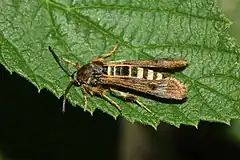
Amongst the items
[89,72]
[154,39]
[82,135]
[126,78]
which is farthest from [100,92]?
[82,135]

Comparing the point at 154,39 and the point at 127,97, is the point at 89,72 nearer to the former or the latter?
the point at 127,97

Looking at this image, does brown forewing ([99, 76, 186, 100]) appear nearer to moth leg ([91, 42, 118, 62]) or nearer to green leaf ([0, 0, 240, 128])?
green leaf ([0, 0, 240, 128])

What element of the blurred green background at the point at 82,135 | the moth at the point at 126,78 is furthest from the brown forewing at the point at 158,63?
the blurred green background at the point at 82,135

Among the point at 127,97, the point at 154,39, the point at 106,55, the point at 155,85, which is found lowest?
the point at 127,97

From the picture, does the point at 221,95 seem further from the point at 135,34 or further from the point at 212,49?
the point at 135,34

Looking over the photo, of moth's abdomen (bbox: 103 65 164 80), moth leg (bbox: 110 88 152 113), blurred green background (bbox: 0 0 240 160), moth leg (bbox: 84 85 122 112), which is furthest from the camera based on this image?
blurred green background (bbox: 0 0 240 160)

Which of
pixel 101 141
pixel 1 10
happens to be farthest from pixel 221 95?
pixel 101 141

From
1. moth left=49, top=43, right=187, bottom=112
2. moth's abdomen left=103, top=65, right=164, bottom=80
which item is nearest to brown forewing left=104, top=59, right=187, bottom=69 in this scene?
moth left=49, top=43, right=187, bottom=112

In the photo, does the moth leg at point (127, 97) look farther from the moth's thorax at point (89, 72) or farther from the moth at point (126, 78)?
the moth's thorax at point (89, 72)
